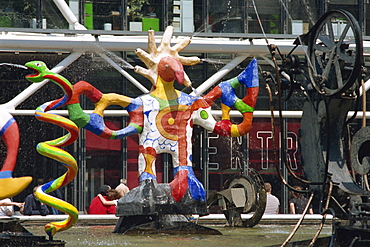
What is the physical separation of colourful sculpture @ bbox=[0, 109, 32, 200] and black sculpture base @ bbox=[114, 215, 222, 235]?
308 cm

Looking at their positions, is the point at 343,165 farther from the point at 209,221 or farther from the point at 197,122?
the point at 209,221

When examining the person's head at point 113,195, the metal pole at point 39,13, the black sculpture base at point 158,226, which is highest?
the metal pole at point 39,13

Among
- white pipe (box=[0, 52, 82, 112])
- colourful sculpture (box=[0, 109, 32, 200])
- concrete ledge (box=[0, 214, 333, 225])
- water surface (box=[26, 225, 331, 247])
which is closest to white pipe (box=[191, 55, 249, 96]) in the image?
white pipe (box=[0, 52, 82, 112])

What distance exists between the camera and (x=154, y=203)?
11.4m

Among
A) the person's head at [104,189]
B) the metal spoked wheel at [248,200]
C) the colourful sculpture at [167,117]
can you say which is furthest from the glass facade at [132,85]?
the colourful sculpture at [167,117]

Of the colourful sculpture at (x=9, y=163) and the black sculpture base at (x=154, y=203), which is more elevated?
the colourful sculpture at (x=9, y=163)

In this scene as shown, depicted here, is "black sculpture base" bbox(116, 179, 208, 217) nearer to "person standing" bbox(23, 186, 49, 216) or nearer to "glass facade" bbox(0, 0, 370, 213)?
"person standing" bbox(23, 186, 49, 216)

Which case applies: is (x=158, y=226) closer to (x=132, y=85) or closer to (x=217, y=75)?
(x=217, y=75)

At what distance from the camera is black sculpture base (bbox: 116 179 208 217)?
11375mm

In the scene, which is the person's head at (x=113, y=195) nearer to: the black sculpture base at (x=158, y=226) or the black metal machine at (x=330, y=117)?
the black sculpture base at (x=158, y=226)

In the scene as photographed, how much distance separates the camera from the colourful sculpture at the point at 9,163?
849 centimetres

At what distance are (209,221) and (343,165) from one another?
506 centimetres

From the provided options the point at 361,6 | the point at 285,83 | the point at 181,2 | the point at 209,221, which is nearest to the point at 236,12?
the point at 181,2

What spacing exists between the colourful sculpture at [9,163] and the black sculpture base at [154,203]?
2981mm
